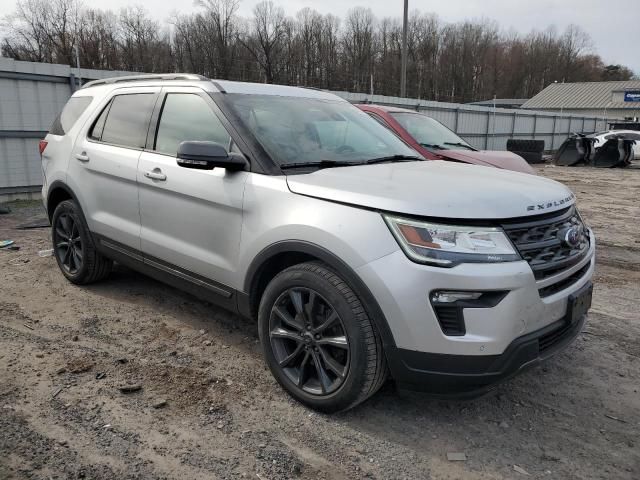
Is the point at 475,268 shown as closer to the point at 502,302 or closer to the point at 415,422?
the point at 502,302

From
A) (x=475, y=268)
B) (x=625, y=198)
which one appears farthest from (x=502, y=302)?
(x=625, y=198)

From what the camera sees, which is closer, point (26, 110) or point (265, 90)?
point (265, 90)

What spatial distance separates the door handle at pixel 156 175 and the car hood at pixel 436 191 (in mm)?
1138

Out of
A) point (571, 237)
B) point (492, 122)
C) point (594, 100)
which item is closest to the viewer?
point (571, 237)

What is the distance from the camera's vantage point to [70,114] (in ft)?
16.4

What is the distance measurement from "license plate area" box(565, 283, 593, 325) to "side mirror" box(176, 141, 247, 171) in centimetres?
201

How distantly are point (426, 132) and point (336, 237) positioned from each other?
5.43m

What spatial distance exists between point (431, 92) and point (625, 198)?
59.1 metres

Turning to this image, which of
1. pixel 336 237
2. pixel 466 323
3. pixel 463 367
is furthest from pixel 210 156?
pixel 463 367

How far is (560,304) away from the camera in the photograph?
2.70 metres

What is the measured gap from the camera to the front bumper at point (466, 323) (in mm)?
2412

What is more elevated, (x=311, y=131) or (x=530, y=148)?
(x=311, y=131)

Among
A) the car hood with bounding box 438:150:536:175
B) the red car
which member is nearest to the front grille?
the red car

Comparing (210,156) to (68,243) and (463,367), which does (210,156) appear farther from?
(68,243)
